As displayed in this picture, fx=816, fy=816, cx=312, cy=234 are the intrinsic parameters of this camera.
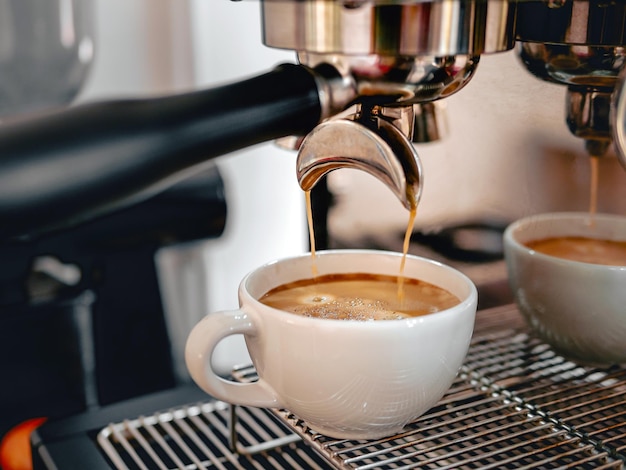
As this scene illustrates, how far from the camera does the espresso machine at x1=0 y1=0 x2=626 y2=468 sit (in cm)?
29

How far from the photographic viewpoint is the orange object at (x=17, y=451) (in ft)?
1.49

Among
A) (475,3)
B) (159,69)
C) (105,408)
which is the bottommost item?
(105,408)

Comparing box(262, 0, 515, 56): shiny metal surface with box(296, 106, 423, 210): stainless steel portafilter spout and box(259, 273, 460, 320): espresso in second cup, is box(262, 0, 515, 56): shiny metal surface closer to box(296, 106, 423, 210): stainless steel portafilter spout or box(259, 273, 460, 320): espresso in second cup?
box(296, 106, 423, 210): stainless steel portafilter spout

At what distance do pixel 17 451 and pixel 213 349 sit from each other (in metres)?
0.15

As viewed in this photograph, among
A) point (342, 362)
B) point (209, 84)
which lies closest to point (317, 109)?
point (342, 362)

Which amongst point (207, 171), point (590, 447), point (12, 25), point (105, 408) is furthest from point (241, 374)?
point (12, 25)

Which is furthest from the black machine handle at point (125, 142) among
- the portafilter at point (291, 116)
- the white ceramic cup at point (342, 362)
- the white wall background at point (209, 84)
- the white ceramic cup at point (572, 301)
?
the white wall background at point (209, 84)

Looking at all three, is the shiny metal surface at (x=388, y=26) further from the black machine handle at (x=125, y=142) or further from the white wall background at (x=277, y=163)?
the white wall background at (x=277, y=163)

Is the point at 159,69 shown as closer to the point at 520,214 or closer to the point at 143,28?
the point at 143,28

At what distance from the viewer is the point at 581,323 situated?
0.46 meters

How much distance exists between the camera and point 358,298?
43 centimetres

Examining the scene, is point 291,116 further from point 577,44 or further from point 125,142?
point 577,44

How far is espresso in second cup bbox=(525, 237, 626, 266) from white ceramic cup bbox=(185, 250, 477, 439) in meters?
0.12

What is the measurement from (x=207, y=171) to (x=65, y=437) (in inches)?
12.8
